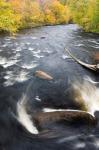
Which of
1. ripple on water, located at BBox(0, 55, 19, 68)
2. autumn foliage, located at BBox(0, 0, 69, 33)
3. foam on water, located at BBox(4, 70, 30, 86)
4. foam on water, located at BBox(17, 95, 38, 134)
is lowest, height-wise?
autumn foliage, located at BBox(0, 0, 69, 33)

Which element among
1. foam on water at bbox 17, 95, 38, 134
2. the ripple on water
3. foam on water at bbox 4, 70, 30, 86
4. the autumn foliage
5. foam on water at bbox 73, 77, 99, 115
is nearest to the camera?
foam on water at bbox 17, 95, 38, 134

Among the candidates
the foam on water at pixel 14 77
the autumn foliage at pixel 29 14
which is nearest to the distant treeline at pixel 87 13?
the autumn foliage at pixel 29 14

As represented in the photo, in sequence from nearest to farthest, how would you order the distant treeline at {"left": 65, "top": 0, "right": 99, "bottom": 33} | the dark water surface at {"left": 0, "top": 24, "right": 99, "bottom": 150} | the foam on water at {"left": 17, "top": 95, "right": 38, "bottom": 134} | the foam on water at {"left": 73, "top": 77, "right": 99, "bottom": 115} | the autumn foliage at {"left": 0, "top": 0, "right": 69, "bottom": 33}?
1. the dark water surface at {"left": 0, "top": 24, "right": 99, "bottom": 150}
2. the foam on water at {"left": 17, "top": 95, "right": 38, "bottom": 134}
3. the foam on water at {"left": 73, "top": 77, "right": 99, "bottom": 115}
4. the autumn foliage at {"left": 0, "top": 0, "right": 69, "bottom": 33}
5. the distant treeline at {"left": 65, "top": 0, "right": 99, "bottom": 33}

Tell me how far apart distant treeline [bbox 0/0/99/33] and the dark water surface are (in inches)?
427

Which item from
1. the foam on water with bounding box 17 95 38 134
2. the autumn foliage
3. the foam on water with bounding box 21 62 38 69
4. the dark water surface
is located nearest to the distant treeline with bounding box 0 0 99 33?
the autumn foliage

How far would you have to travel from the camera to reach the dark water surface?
13562 millimetres

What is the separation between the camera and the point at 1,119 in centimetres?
1560

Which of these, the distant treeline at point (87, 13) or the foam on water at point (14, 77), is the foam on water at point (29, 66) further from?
the distant treeline at point (87, 13)

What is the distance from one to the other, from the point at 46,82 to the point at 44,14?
55922 millimetres

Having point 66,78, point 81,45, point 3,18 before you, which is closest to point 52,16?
point 3,18

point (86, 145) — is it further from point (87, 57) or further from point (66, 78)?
point (87, 57)

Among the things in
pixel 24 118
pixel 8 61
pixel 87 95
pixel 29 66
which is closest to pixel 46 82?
pixel 87 95

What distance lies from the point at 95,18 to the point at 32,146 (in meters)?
41.3

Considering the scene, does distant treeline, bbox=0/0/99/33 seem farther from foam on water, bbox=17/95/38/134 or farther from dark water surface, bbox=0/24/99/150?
foam on water, bbox=17/95/38/134
